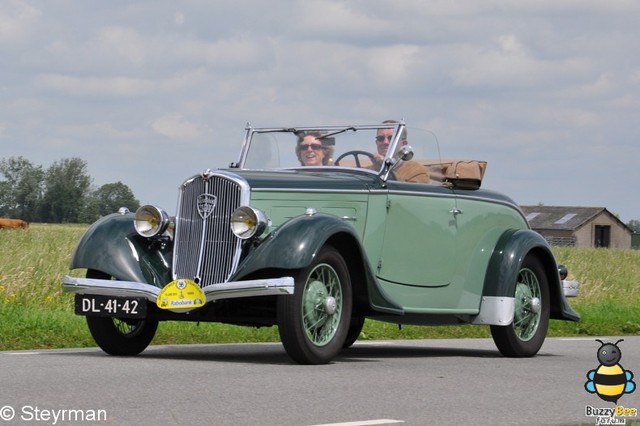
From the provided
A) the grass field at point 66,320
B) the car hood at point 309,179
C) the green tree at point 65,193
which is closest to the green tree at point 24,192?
the green tree at point 65,193

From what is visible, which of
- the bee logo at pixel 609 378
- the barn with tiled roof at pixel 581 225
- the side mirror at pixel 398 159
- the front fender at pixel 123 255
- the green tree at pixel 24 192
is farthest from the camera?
the barn with tiled roof at pixel 581 225

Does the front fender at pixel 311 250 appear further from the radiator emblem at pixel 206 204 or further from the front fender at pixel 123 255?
the front fender at pixel 123 255

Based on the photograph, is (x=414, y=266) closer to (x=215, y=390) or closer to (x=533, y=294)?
(x=533, y=294)

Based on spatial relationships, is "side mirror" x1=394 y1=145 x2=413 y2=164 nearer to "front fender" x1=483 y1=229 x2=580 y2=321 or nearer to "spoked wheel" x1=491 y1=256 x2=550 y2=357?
"front fender" x1=483 y1=229 x2=580 y2=321

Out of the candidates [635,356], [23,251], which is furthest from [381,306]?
[23,251]

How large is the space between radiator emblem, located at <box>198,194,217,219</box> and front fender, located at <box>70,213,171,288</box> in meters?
0.54

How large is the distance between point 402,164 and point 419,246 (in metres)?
0.78

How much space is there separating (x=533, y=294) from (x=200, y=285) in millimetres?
3665

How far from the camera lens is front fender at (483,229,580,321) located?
11.7m

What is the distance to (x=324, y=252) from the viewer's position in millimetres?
9688

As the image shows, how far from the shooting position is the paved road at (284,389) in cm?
661

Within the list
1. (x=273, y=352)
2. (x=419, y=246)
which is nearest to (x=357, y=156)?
(x=419, y=246)

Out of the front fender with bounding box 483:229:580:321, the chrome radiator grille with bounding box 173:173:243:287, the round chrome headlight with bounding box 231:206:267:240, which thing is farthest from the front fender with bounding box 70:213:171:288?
the front fender with bounding box 483:229:580:321

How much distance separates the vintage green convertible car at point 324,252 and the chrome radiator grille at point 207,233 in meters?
0.01
